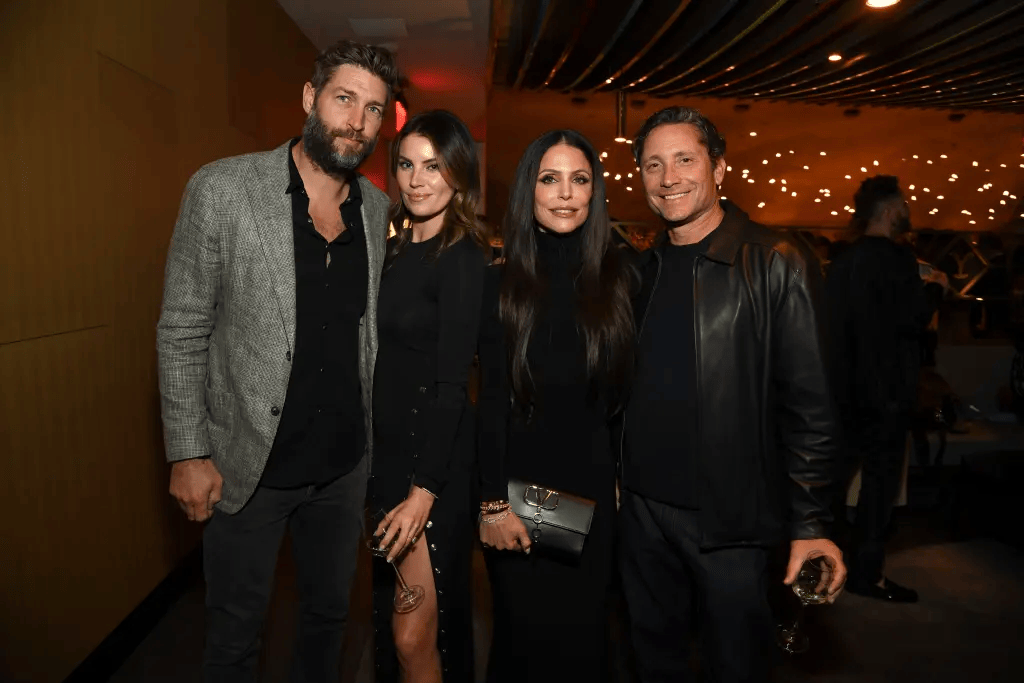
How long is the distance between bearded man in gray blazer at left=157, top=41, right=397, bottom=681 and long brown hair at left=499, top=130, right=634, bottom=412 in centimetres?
37

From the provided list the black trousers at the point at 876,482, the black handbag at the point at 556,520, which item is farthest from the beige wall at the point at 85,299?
the black trousers at the point at 876,482

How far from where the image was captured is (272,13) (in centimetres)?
430

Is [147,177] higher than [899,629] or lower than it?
higher

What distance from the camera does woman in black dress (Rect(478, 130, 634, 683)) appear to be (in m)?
1.77

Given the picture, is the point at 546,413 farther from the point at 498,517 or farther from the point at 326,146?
the point at 326,146

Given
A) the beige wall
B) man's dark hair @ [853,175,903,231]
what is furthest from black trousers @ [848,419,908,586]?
the beige wall

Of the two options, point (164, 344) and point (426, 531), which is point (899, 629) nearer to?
point (426, 531)

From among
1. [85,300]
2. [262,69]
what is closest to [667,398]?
[85,300]

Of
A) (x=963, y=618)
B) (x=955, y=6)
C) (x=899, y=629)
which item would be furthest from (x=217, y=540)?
(x=955, y=6)

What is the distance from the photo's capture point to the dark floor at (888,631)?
2465 mm

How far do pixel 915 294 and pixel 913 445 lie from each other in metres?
1.87

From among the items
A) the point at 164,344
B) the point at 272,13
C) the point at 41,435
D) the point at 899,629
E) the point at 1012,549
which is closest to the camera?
the point at 164,344

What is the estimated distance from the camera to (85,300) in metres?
2.28

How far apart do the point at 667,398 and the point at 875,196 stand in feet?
5.90
